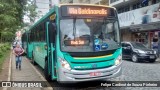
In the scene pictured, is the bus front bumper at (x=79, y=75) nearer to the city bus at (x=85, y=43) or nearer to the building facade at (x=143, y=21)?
the city bus at (x=85, y=43)

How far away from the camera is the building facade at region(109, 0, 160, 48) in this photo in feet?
78.5

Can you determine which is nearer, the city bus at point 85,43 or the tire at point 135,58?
the city bus at point 85,43

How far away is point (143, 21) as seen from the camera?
25.5 meters

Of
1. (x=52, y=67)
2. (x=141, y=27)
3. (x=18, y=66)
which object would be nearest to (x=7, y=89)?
(x=52, y=67)

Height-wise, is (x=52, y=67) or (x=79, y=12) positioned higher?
(x=79, y=12)

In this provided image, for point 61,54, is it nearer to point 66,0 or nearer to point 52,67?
Result: point 52,67

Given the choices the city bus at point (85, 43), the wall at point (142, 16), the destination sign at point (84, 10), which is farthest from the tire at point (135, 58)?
the destination sign at point (84, 10)

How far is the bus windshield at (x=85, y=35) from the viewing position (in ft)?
28.5

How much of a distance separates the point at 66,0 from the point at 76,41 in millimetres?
53333

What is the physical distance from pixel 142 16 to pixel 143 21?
0.54m

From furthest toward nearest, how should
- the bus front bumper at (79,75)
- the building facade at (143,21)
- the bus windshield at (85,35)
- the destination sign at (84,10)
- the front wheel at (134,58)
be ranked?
1. the building facade at (143,21)
2. the front wheel at (134,58)
3. the destination sign at (84,10)
4. the bus windshield at (85,35)
5. the bus front bumper at (79,75)

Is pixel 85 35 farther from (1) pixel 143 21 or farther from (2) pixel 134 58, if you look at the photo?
(1) pixel 143 21

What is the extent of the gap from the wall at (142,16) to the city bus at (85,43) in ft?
49.1

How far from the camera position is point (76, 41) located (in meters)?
8.67
